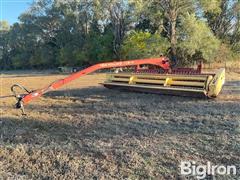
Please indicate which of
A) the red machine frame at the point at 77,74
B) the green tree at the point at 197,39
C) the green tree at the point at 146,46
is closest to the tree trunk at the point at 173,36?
the green tree at the point at 146,46

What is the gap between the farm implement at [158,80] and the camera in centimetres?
794

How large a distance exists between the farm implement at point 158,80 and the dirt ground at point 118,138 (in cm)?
35

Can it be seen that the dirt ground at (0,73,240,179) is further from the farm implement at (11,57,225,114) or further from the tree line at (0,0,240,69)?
the tree line at (0,0,240,69)

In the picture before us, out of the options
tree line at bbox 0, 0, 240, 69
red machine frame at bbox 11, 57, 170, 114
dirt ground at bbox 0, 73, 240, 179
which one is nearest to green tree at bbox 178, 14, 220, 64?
tree line at bbox 0, 0, 240, 69

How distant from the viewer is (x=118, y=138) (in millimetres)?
5230

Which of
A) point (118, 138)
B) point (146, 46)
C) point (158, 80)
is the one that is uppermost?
point (146, 46)

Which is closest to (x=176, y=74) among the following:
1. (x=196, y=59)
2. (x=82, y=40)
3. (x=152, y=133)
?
(x=152, y=133)

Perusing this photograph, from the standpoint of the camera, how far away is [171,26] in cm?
2717

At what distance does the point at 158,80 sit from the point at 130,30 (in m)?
24.2

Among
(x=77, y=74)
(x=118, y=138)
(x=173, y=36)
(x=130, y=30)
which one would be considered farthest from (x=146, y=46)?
(x=118, y=138)

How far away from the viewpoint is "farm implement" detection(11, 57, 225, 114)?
794 centimetres

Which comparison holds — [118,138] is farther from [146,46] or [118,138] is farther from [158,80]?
[146,46]

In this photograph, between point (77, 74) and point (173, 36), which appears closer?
point (77, 74)

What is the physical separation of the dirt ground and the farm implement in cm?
35
